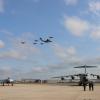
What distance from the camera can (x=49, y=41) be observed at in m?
73.9

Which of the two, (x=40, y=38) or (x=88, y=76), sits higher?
(x=40, y=38)

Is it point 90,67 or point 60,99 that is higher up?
point 90,67

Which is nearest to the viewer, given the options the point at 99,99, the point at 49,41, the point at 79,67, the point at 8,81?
the point at 99,99

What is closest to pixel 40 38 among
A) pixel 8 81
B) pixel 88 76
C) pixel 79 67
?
pixel 88 76

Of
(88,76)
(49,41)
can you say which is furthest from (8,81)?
(49,41)

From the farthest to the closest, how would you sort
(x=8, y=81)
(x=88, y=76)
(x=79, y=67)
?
(x=8, y=81) → (x=79, y=67) → (x=88, y=76)

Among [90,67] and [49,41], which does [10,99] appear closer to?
[49,41]

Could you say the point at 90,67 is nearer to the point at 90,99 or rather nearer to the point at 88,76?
the point at 88,76

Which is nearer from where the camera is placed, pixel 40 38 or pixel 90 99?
pixel 90 99

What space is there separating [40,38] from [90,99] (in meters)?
43.6

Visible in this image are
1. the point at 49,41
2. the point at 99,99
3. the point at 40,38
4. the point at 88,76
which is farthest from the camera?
the point at 88,76

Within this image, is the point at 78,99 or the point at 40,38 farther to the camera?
the point at 40,38

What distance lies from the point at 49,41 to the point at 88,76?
758 inches

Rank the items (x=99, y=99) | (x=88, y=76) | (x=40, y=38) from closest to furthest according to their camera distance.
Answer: (x=99, y=99)
(x=40, y=38)
(x=88, y=76)
